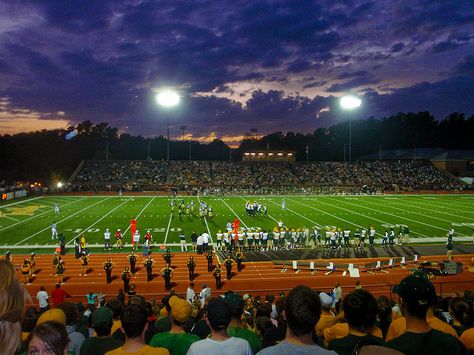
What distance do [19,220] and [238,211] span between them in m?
18.1

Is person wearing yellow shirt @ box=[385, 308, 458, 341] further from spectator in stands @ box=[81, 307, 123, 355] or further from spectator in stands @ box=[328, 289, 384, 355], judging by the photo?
spectator in stands @ box=[81, 307, 123, 355]

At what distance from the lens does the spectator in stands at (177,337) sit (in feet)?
13.6

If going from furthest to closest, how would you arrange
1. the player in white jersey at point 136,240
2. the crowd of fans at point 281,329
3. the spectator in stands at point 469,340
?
the player in white jersey at point 136,240
the spectator in stands at point 469,340
the crowd of fans at point 281,329

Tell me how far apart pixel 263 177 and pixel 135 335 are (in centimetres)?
6084

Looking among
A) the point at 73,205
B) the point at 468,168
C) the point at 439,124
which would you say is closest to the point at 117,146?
the point at 73,205

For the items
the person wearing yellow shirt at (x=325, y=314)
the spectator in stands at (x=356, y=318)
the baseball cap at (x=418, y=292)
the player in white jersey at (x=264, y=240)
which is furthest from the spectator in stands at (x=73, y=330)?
the player in white jersey at (x=264, y=240)

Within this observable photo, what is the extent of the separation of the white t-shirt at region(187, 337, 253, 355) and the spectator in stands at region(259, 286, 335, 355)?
45 cm

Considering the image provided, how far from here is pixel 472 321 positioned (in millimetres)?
5062

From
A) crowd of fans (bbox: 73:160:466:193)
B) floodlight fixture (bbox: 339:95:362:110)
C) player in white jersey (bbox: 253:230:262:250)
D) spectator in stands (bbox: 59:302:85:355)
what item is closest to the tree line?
crowd of fans (bbox: 73:160:466:193)

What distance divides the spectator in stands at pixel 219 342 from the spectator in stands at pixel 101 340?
1.39 m

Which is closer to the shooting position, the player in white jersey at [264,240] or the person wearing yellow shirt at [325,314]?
the person wearing yellow shirt at [325,314]

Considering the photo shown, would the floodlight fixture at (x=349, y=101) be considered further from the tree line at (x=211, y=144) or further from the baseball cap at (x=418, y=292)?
the baseball cap at (x=418, y=292)

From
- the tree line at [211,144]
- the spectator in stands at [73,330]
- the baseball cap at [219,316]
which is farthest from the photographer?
the tree line at [211,144]

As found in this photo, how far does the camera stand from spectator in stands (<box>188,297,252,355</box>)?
10.3 ft
